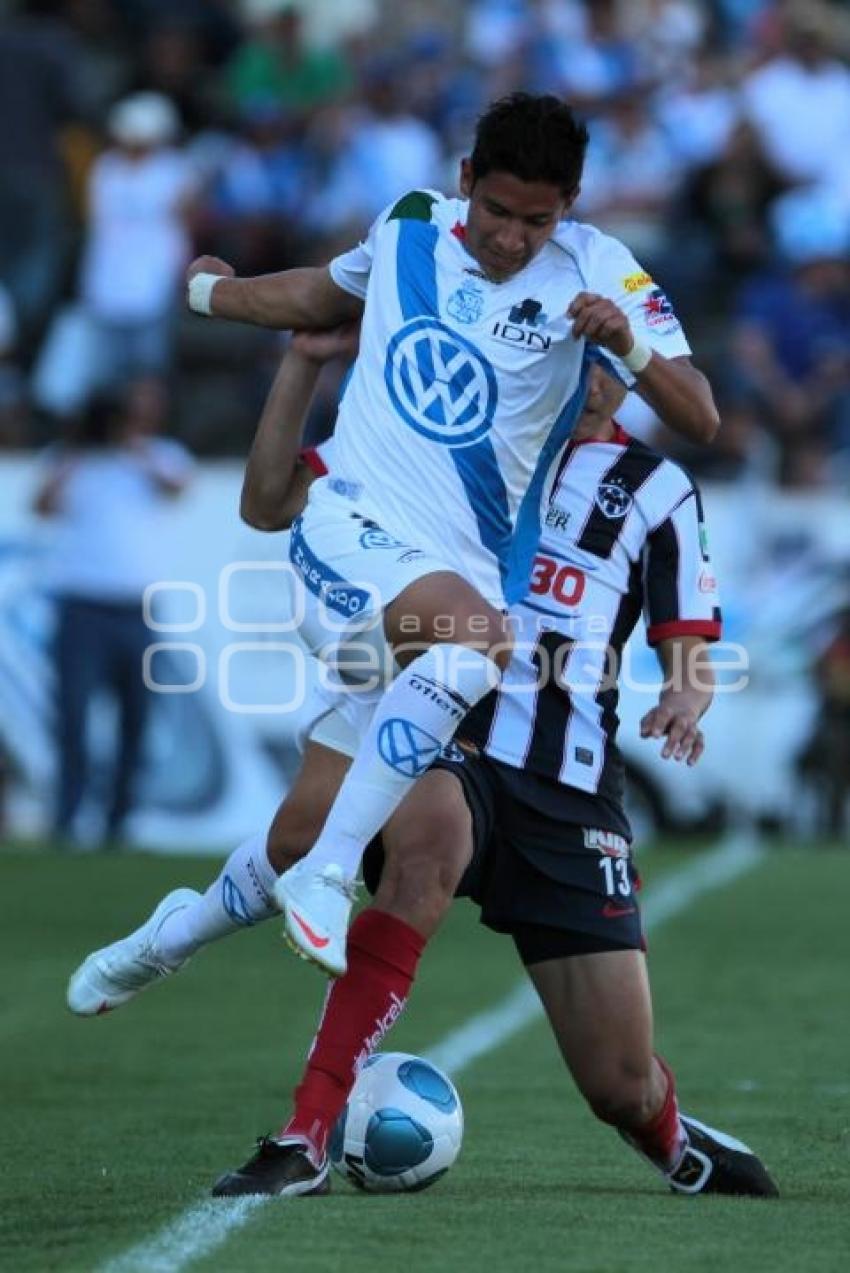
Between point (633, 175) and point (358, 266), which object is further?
point (633, 175)

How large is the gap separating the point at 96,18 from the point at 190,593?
6294 millimetres

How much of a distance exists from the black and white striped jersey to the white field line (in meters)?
1.19

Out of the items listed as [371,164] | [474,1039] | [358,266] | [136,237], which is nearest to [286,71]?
[371,164]

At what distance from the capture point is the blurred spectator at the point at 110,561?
15.2 m

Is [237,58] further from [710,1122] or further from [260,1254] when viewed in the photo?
[260,1254]

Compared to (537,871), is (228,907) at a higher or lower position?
lower

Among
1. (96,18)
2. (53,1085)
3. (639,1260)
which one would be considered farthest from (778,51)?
(639,1260)

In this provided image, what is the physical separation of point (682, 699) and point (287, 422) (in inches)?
47.2

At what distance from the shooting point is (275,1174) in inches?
227

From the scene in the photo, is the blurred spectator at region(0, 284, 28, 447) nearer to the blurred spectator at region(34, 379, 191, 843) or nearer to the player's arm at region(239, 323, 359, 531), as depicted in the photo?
the blurred spectator at region(34, 379, 191, 843)

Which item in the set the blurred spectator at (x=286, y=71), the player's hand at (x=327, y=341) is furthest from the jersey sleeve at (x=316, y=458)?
the blurred spectator at (x=286, y=71)

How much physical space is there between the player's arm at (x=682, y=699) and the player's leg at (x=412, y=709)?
1.38 ft

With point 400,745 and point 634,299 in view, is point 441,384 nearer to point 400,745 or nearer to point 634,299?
point 634,299

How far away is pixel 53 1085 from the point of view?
8.26 meters
